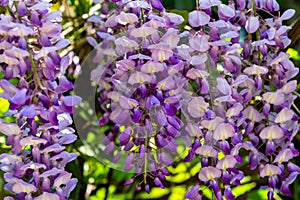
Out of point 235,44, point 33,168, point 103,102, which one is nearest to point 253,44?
point 235,44

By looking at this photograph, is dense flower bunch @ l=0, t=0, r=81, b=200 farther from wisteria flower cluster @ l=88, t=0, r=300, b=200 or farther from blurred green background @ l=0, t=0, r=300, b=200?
blurred green background @ l=0, t=0, r=300, b=200

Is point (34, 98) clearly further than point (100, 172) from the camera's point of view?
No

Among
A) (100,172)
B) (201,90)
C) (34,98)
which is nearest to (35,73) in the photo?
(34,98)

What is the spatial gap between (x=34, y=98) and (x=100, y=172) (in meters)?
0.68

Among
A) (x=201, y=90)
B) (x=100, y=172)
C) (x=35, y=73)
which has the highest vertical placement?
(x=35, y=73)

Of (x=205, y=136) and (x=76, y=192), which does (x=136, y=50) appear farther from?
(x=76, y=192)

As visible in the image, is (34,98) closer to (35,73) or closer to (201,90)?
(35,73)

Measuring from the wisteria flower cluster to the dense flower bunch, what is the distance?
125mm

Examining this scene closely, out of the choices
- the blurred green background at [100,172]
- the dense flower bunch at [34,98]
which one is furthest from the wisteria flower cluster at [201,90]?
the blurred green background at [100,172]

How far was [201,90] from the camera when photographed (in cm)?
108

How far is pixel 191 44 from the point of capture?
1.08 metres

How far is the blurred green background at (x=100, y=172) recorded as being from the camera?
5.20 feet

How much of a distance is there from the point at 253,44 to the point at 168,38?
0.21 metres

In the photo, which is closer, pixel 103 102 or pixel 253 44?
pixel 253 44
